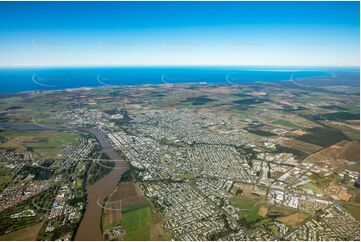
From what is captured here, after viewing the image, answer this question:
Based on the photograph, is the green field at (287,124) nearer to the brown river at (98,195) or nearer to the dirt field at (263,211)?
the dirt field at (263,211)

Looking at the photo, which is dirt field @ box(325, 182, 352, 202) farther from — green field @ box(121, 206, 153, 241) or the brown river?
the brown river

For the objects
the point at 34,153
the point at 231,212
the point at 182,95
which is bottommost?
the point at 182,95

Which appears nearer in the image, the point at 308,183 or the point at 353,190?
the point at 353,190

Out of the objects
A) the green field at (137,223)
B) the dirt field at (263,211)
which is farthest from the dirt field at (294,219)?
the green field at (137,223)

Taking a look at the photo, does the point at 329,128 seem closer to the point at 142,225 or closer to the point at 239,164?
the point at 239,164

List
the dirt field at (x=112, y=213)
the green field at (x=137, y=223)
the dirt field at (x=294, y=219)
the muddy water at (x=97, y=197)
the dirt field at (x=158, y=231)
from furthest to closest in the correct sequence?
the dirt field at (x=112, y=213), the dirt field at (x=294, y=219), the muddy water at (x=97, y=197), the green field at (x=137, y=223), the dirt field at (x=158, y=231)

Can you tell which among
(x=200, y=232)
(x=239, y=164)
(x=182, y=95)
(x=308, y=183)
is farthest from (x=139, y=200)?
(x=182, y=95)

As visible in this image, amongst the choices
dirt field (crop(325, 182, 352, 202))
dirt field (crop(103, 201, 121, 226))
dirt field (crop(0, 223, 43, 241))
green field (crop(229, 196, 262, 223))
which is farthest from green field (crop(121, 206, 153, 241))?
dirt field (crop(325, 182, 352, 202))

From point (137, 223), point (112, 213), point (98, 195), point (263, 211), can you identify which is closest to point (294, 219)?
point (263, 211)
